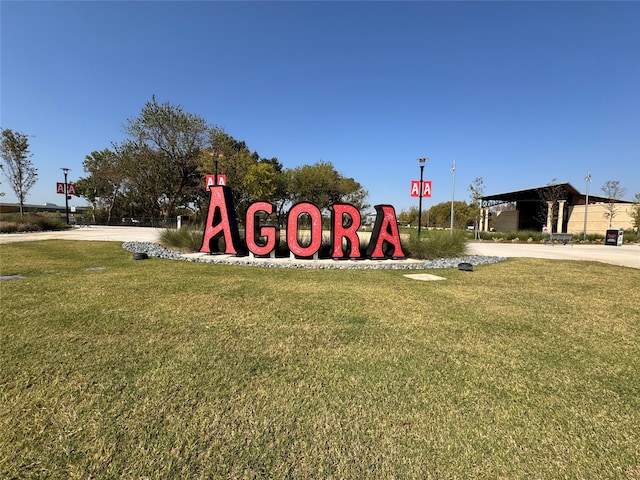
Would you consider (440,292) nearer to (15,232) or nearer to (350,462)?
(350,462)

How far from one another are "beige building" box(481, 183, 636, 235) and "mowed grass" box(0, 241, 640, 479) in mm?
28777

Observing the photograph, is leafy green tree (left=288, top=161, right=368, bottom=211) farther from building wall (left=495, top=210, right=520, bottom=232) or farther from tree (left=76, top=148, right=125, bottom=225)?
building wall (left=495, top=210, right=520, bottom=232)

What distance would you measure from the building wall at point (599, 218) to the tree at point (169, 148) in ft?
148

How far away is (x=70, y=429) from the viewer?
81.7 inches

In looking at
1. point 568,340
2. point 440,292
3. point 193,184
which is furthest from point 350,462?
point 193,184

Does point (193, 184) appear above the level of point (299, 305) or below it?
above

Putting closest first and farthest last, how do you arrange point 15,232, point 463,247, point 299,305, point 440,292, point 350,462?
1. point 350,462
2. point 299,305
3. point 440,292
4. point 463,247
5. point 15,232

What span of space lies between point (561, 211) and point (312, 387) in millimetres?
40716

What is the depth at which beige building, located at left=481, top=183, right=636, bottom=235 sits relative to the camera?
3262 cm

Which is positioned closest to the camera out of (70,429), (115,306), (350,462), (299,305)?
(350,462)

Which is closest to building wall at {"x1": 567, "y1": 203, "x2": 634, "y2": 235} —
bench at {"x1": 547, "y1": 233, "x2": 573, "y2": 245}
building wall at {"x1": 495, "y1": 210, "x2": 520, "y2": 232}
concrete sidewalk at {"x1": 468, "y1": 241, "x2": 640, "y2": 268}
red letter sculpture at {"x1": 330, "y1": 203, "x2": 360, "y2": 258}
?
building wall at {"x1": 495, "y1": 210, "x2": 520, "y2": 232}

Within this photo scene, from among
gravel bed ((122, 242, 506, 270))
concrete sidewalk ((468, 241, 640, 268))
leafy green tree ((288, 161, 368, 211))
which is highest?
leafy green tree ((288, 161, 368, 211))

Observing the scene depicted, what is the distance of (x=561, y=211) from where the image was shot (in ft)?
108

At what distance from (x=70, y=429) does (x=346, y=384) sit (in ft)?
6.75
